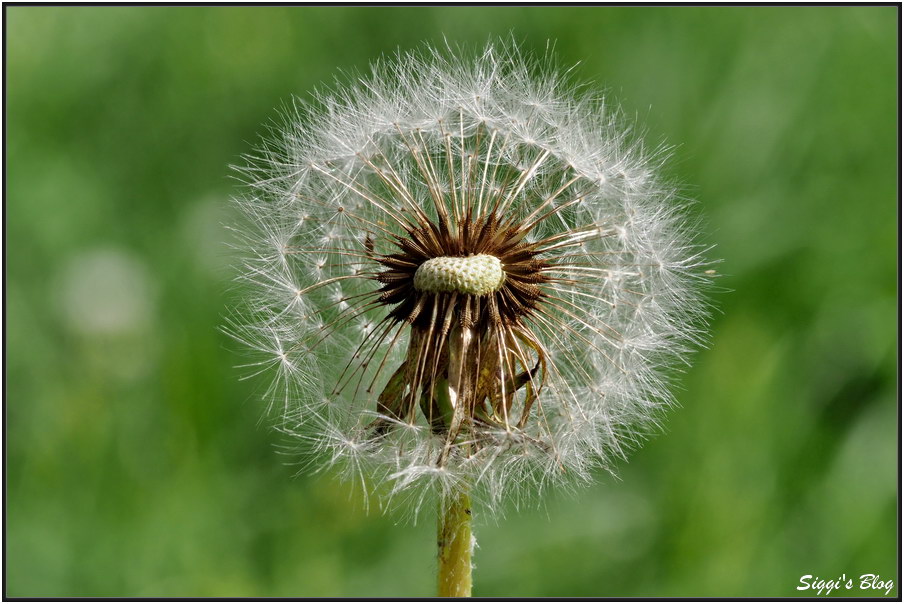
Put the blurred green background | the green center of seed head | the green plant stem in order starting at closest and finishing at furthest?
the green plant stem, the green center of seed head, the blurred green background

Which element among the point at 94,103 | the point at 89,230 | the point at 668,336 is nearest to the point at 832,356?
the point at 668,336

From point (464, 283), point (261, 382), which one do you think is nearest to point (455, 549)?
point (464, 283)

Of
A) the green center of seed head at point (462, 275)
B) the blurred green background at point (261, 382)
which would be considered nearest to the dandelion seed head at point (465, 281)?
the green center of seed head at point (462, 275)

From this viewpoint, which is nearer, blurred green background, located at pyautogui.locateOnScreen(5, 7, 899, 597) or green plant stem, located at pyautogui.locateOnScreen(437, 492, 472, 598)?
green plant stem, located at pyautogui.locateOnScreen(437, 492, 472, 598)

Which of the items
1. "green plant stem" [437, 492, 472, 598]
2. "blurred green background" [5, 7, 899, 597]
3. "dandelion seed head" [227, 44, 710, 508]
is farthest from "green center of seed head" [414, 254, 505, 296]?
"blurred green background" [5, 7, 899, 597]

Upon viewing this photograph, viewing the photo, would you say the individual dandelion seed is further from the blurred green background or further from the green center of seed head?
the blurred green background

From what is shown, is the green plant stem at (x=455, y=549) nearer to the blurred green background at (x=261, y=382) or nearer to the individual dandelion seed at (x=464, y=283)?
the individual dandelion seed at (x=464, y=283)

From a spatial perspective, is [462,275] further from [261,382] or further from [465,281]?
[261,382]
